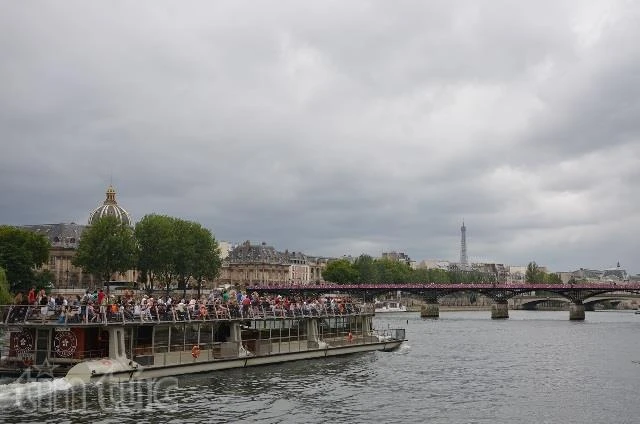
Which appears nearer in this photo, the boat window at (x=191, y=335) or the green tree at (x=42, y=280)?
the boat window at (x=191, y=335)

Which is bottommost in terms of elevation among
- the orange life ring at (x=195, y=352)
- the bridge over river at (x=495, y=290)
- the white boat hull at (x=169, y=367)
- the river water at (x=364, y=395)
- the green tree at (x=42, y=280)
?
the river water at (x=364, y=395)

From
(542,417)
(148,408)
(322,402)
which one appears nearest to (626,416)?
(542,417)

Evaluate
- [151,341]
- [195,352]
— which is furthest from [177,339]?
[151,341]

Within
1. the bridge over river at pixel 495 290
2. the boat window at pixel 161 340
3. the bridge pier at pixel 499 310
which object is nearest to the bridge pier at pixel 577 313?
the bridge over river at pixel 495 290

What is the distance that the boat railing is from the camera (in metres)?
41.8

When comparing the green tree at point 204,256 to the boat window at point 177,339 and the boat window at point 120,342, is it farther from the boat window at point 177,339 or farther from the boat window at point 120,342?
the boat window at point 120,342

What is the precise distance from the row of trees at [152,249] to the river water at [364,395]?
9842 cm

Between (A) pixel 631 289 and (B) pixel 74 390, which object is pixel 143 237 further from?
(B) pixel 74 390

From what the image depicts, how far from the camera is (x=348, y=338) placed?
2539 inches

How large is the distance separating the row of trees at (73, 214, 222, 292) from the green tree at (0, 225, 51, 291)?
12414 millimetres

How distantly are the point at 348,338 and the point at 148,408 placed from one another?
29007 millimetres

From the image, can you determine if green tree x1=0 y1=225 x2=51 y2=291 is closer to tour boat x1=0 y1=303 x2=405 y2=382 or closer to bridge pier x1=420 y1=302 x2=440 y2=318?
tour boat x1=0 y1=303 x2=405 y2=382

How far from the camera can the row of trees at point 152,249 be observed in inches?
6048

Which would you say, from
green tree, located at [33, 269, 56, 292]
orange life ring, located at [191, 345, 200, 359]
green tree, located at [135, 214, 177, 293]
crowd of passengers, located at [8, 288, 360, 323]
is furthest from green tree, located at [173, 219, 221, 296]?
orange life ring, located at [191, 345, 200, 359]
